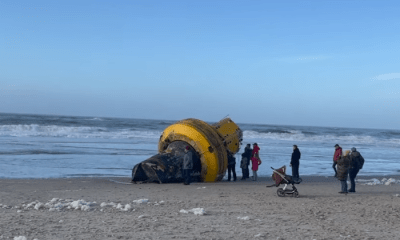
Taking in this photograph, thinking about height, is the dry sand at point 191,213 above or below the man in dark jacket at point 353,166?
below

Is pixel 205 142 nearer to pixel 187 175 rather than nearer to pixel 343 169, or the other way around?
pixel 187 175

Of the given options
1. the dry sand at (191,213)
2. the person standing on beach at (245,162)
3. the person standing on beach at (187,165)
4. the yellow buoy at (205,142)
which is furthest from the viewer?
the person standing on beach at (245,162)

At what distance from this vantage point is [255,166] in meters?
16.3

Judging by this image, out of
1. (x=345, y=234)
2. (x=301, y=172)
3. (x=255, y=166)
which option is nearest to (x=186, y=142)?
(x=255, y=166)

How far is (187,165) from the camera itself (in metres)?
14.1

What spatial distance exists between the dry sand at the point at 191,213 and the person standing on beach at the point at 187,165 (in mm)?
448

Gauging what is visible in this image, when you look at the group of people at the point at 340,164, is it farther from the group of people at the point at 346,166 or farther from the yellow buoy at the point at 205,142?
the yellow buoy at the point at 205,142

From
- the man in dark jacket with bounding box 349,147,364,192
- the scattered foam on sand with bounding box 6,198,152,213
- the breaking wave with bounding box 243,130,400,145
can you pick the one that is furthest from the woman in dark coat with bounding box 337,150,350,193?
the breaking wave with bounding box 243,130,400,145

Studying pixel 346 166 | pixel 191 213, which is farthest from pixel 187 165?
pixel 191 213

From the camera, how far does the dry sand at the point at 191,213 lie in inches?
295

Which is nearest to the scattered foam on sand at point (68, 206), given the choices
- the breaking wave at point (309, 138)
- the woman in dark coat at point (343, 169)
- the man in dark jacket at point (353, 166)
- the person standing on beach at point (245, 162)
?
the woman in dark coat at point (343, 169)

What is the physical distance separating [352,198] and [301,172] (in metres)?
7.91

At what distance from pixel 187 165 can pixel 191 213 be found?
492cm

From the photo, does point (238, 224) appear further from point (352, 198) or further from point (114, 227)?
point (352, 198)
